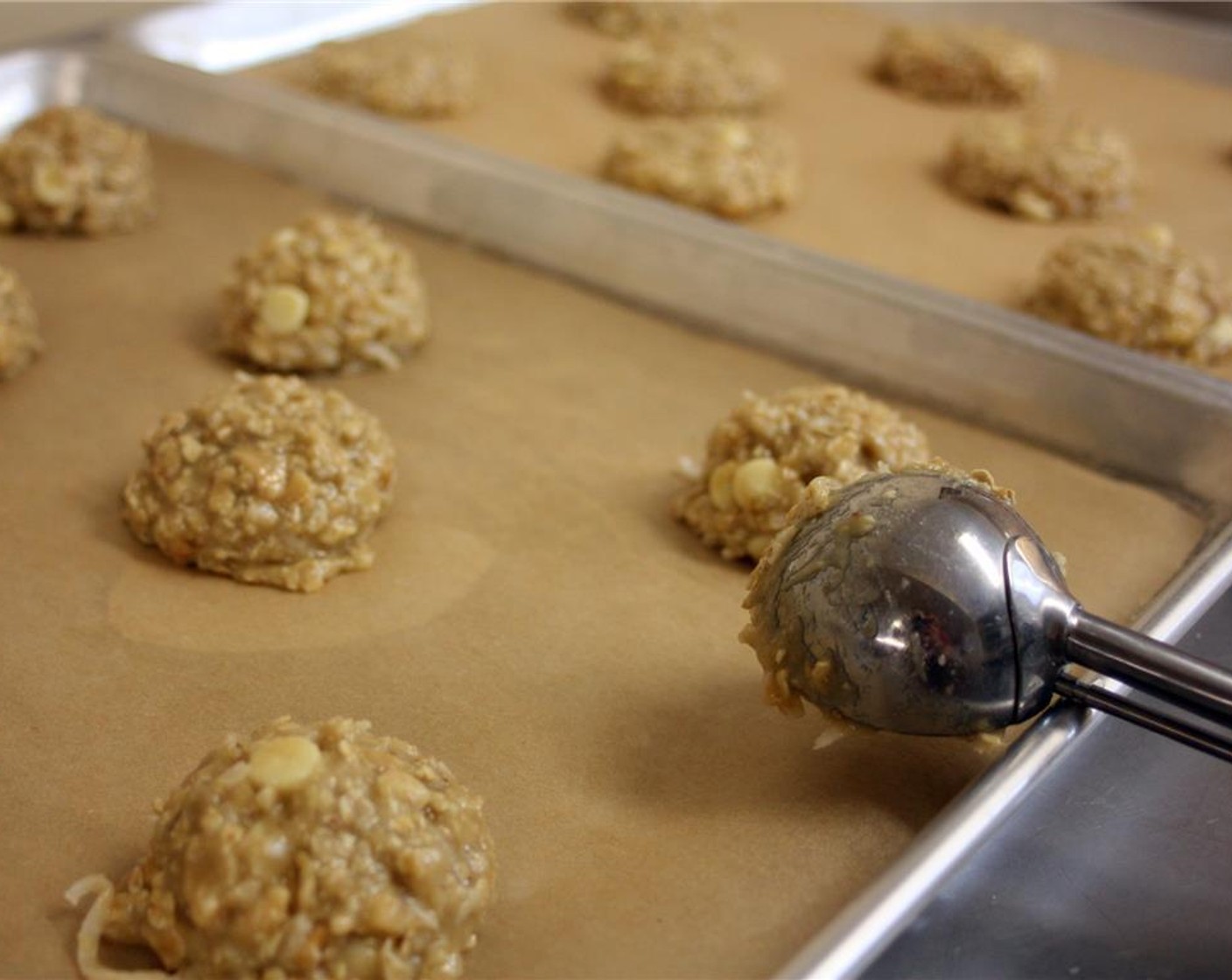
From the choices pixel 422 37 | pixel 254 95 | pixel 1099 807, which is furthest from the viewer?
pixel 422 37

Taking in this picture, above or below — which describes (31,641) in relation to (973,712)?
below

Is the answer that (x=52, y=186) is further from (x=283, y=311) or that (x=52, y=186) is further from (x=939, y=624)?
(x=939, y=624)

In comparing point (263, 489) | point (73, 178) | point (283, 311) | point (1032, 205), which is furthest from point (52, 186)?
point (1032, 205)

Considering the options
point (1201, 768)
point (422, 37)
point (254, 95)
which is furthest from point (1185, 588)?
point (422, 37)

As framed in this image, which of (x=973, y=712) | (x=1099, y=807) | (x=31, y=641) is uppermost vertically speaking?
(x=973, y=712)

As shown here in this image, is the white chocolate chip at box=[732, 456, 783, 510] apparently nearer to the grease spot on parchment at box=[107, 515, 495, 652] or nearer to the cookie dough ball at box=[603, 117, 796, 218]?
the grease spot on parchment at box=[107, 515, 495, 652]

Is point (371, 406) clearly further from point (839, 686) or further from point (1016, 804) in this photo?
point (1016, 804)

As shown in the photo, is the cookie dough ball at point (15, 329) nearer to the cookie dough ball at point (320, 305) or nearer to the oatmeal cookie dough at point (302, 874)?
the cookie dough ball at point (320, 305)

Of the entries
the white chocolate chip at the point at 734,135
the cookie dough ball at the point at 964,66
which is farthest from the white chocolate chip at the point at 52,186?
the cookie dough ball at the point at 964,66

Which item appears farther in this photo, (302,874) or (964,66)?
(964,66)
